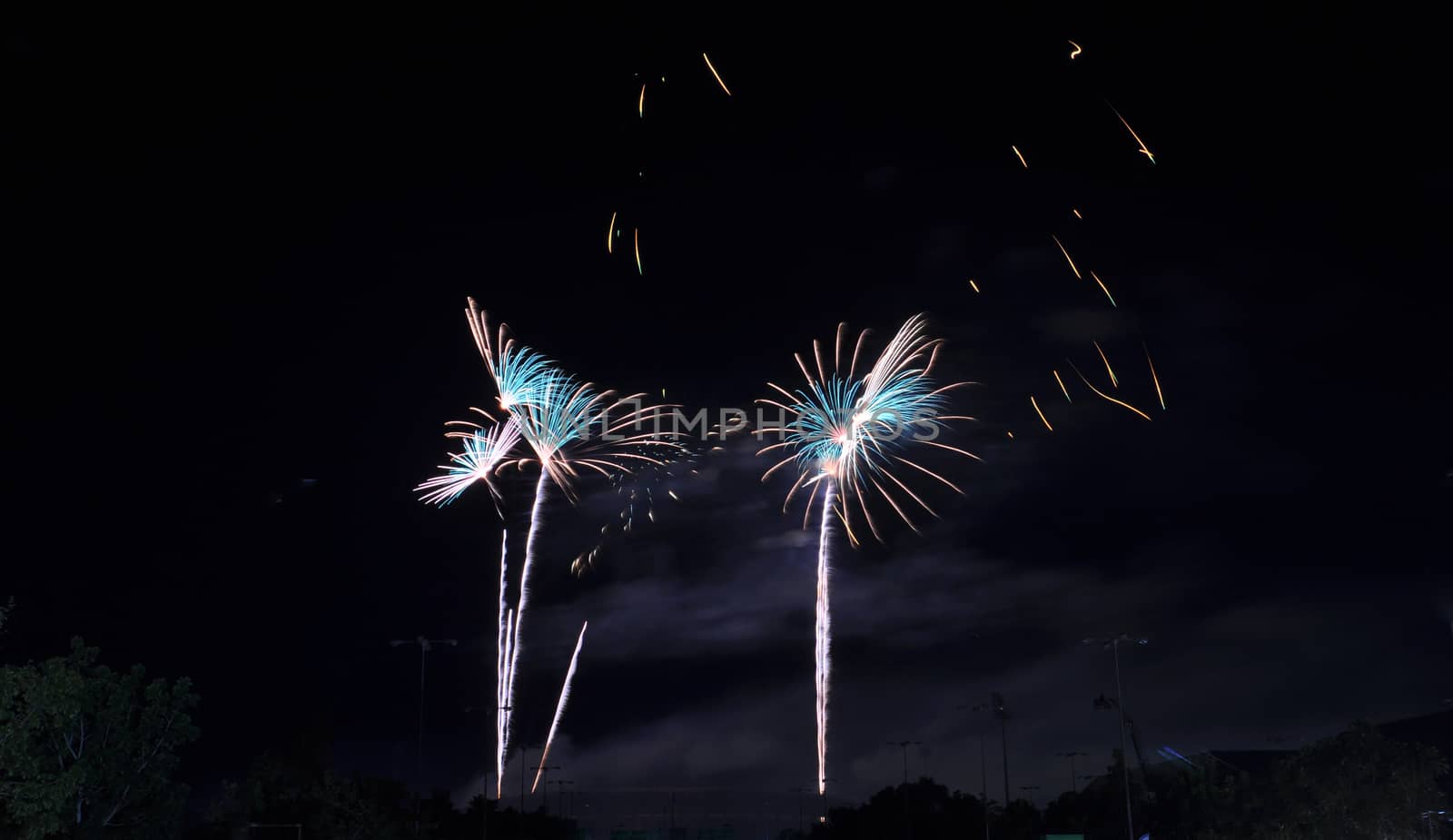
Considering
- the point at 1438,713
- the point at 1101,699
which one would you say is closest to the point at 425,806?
the point at 1101,699

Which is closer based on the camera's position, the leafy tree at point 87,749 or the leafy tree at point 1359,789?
the leafy tree at point 87,749

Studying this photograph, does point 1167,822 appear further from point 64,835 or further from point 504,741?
point 64,835

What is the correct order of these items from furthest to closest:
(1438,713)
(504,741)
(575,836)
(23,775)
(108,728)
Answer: (575,836)
(1438,713)
(504,741)
(108,728)
(23,775)

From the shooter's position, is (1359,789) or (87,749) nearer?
(87,749)

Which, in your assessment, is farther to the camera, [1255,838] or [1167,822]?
[1167,822]

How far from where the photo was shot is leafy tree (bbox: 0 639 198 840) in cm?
3167

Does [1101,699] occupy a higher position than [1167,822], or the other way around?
[1101,699]

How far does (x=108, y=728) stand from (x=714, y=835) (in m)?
95.7

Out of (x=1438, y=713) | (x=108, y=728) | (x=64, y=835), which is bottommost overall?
(x=64, y=835)

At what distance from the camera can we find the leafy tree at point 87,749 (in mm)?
31672

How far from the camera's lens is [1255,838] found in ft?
150

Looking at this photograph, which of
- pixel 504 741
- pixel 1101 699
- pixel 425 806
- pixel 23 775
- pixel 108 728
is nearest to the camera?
pixel 23 775

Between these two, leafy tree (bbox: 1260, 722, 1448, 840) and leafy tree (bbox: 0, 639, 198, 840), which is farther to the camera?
leafy tree (bbox: 1260, 722, 1448, 840)

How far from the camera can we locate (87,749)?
3422 centimetres
